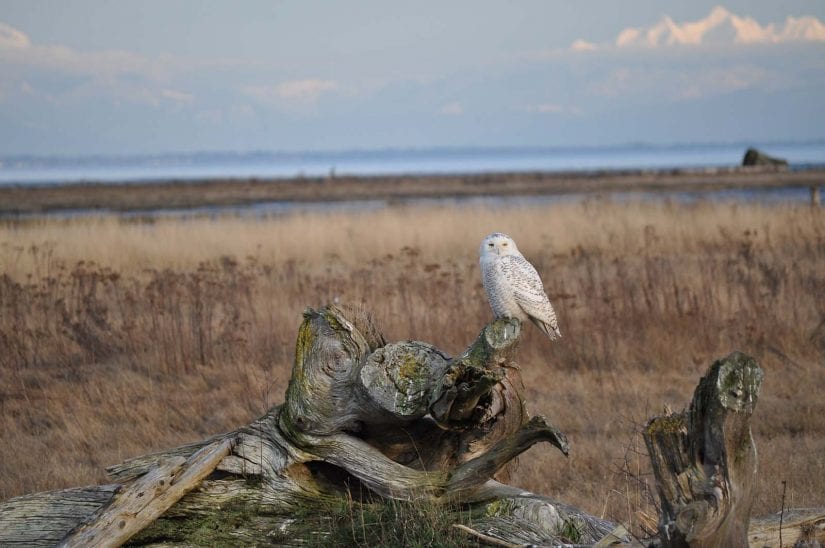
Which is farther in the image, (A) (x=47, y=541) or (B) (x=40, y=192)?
(B) (x=40, y=192)

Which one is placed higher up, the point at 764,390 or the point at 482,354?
the point at 482,354

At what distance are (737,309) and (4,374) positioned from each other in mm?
8135

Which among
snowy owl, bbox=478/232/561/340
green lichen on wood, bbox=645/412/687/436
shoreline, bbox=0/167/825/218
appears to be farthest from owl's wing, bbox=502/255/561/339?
shoreline, bbox=0/167/825/218

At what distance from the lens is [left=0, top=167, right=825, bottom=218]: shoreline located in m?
40.9

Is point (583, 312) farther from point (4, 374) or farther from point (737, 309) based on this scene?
point (4, 374)

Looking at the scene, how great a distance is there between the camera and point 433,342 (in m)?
10.0

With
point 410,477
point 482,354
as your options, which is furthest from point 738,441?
point 410,477

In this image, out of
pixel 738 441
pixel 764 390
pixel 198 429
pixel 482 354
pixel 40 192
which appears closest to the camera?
pixel 738 441

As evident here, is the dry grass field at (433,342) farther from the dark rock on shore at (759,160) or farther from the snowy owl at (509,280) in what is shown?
the dark rock on shore at (759,160)

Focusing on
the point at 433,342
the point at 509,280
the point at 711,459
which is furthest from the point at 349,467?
the point at 433,342

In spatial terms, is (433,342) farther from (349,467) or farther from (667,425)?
(667,425)

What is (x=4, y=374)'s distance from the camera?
920cm

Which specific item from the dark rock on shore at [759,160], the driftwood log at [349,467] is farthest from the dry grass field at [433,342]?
the dark rock on shore at [759,160]

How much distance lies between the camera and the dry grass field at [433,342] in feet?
23.4
